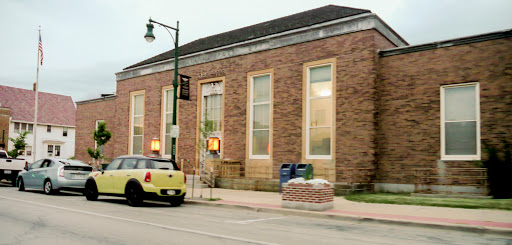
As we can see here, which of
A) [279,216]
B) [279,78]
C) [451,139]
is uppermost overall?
[279,78]

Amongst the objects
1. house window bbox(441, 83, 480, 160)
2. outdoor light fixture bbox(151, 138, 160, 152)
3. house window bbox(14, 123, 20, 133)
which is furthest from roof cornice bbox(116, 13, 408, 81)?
house window bbox(14, 123, 20, 133)

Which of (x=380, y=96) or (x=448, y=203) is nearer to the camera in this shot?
(x=448, y=203)

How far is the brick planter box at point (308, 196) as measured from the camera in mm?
11578

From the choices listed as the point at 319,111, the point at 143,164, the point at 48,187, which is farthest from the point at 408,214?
the point at 48,187

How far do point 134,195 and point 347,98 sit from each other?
958cm

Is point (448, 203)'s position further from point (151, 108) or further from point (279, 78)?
point (151, 108)

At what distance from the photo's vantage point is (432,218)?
396 inches

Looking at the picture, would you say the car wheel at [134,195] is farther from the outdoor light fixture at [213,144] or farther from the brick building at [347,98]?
the outdoor light fixture at [213,144]

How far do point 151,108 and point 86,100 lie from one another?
10.8 m

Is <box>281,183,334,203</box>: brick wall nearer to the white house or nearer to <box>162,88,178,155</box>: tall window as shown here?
<box>162,88,178,155</box>: tall window

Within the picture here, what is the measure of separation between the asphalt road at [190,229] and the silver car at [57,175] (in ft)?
14.5

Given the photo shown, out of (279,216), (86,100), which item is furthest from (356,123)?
(86,100)

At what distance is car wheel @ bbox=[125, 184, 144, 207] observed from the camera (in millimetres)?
12500

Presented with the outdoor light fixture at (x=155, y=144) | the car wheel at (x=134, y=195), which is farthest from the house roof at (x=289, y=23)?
the car wheel at (x=134, y=195)
